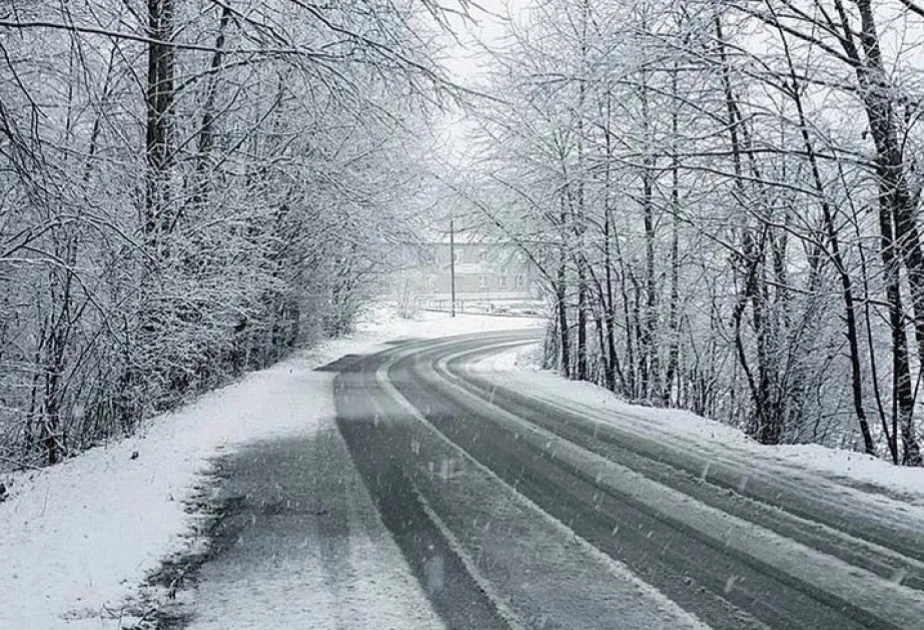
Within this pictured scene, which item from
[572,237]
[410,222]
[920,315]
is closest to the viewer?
[920,315]

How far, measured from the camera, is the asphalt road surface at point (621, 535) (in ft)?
14.5

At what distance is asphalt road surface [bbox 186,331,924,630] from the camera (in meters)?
4.42

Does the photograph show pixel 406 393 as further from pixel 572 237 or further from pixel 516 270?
pixel 516 270

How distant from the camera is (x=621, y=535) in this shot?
5824mm

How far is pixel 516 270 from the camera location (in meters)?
22.8

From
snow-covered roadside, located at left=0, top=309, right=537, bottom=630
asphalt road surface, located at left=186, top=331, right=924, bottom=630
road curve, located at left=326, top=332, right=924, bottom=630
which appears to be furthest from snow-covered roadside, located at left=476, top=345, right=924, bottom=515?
snow-covered roadside, located at left=0, top=309, right=537, bottom=630

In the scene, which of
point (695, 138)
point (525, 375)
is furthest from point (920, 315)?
point (525, 375)

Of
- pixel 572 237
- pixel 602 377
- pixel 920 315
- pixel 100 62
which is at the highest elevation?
pixel 100 62

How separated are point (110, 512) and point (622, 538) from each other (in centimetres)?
417

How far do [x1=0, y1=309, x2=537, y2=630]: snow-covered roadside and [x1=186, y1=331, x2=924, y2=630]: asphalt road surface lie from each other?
1169 mm

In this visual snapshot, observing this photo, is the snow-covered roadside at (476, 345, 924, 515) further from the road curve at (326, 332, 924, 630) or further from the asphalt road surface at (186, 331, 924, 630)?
the road curve at (326, 332, 924, 630)

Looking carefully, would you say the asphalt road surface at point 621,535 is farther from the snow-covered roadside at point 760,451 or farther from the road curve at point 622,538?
the snow-covered roadside at point 760,451

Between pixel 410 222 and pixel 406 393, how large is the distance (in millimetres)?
12673

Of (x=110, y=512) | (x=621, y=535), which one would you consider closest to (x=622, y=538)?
(x=621, y=535)
